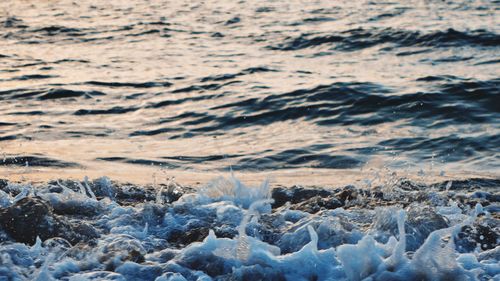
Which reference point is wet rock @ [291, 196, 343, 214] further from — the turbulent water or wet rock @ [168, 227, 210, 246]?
wet rock @ [168, 227, 210, 246]

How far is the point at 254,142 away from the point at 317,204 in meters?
3.07

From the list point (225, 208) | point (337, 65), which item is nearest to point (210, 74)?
point (337, 65)

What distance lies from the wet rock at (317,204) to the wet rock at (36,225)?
1.64 m

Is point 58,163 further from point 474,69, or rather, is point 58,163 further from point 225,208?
point 474,69

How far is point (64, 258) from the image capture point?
15.6ft

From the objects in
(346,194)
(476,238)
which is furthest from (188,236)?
(476,238)

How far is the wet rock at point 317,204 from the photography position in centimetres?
615

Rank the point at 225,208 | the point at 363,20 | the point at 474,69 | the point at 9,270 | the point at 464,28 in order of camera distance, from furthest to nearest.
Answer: the point at 363,20
the point at 464,28
the point at 474,69
the point at 225,208
the point at 9,270

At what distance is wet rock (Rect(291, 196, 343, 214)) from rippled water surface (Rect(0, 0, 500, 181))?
1534mm

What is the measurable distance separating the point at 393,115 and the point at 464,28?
541 cm

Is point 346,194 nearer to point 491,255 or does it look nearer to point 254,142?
point 491,255

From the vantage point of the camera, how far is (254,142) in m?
9.30

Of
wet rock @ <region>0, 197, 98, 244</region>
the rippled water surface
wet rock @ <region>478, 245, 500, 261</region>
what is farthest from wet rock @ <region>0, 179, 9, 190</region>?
wet rock @ <region>478, 245, 500, 261</region>

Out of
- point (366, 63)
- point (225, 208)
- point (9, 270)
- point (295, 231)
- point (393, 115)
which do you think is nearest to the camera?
point (9, 270)
